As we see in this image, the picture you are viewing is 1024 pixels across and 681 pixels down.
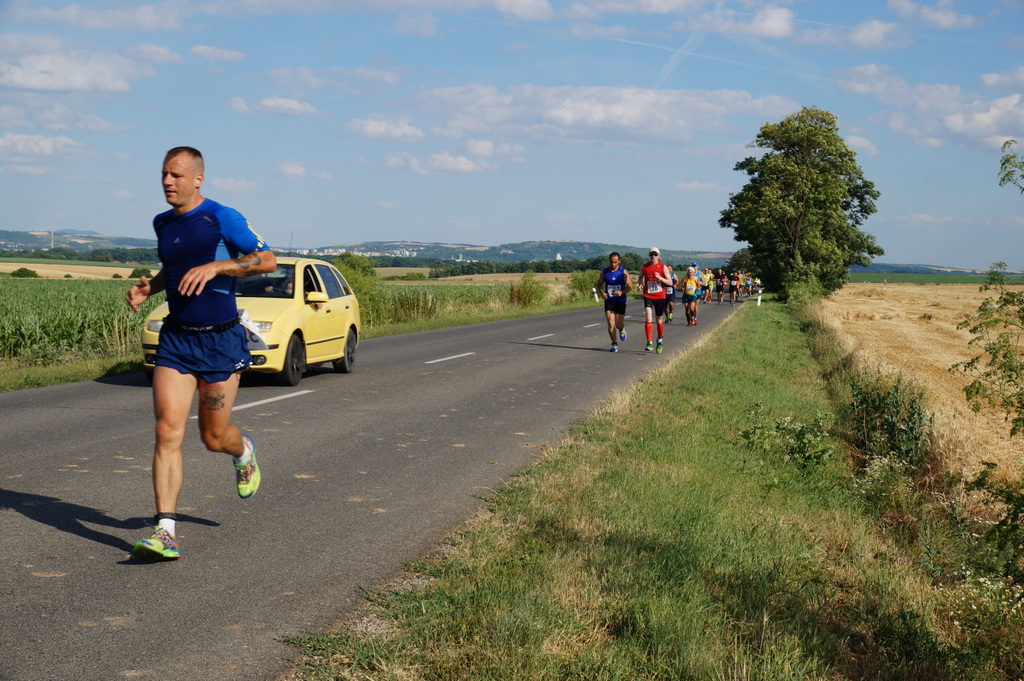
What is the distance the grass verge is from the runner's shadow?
1.77 metres

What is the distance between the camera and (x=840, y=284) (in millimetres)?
65438

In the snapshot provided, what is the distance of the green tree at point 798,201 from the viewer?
6350 centimetres

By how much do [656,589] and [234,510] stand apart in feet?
9.64

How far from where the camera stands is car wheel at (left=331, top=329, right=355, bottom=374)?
14008 mm

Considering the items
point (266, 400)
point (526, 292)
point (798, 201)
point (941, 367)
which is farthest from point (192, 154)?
point (798, 201)

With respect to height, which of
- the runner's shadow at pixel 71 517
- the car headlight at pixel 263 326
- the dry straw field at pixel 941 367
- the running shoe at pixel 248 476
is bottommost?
the dry straw field at pixel 941 367

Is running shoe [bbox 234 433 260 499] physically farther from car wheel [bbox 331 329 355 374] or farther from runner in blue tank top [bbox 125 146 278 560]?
car wheel [bbox 331 329 355 374]

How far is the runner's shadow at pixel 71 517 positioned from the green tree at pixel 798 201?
57723 millimetres

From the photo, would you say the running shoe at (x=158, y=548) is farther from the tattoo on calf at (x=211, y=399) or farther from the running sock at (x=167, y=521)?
the tattoo on calf at (x=211, y=399)

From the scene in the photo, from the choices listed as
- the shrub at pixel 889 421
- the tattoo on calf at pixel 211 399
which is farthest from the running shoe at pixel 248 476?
the shrub at pixel 889 421

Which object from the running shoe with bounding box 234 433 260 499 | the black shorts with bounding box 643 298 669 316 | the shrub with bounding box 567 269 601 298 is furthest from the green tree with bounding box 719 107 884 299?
the running shoe with bounding box 234 433 260 499

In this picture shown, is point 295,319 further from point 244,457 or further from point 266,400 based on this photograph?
point 244,457

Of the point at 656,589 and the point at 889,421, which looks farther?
the point at 889,421

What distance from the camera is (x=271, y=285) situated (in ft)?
43.2
